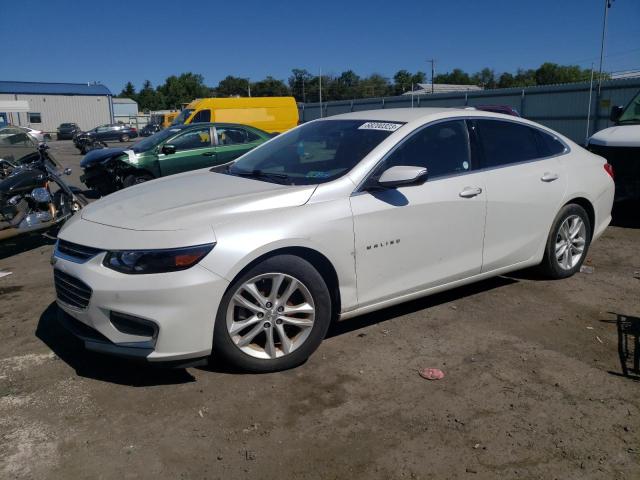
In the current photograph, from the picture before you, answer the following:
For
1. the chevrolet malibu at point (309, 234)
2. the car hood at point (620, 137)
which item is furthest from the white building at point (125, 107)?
the chevrolet malibu at point (309, 234)

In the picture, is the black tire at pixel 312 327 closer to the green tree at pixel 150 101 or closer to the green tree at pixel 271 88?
the green tree at pixel 271 88

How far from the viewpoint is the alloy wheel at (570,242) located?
507cm

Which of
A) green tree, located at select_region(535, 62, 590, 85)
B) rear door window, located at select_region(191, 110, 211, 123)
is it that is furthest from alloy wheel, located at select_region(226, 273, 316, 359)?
green tree, located at select_region(535, 62, 590, 85)

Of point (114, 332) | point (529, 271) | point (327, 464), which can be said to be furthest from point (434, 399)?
point (529, 271)

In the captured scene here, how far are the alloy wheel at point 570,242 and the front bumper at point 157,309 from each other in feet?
11.0

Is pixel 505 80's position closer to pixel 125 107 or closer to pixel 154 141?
pixel 125 107

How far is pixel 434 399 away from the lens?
128 inches

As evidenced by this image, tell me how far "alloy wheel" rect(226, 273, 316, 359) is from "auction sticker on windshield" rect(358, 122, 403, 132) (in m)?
1.41

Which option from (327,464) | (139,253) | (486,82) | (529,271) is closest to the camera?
(327,464)

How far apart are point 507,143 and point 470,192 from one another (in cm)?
76

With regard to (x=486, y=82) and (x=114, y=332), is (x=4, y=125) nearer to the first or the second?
(x=114, y=332)

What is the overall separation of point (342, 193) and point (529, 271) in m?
2.74

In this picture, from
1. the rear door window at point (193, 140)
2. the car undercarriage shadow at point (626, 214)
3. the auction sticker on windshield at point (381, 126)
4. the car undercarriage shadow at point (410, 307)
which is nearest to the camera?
the auction sticker on windshield at point (381, 126)

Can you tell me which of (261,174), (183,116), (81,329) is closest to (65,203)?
(261,174)
